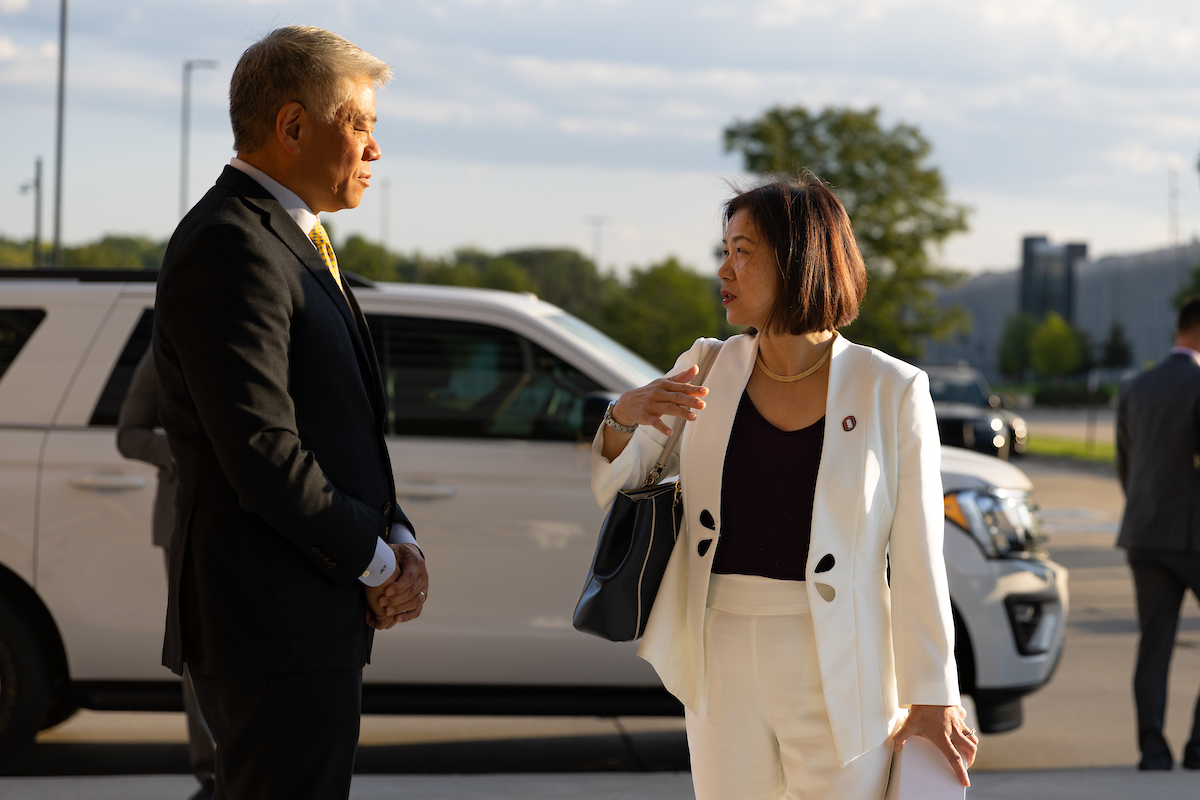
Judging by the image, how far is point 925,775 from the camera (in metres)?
2.48

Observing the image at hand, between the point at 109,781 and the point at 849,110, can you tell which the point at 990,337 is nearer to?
the point at 849,110

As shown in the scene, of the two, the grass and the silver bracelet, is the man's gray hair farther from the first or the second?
the grass

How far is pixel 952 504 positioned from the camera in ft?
16.4

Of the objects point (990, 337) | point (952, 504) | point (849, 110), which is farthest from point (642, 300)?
point (990, 337)

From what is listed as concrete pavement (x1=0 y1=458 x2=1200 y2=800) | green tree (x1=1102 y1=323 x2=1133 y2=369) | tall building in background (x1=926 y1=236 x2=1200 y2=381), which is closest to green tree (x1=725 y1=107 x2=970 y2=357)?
concrete pavement (x1=0 y1=458 x2=1200 y2=800)

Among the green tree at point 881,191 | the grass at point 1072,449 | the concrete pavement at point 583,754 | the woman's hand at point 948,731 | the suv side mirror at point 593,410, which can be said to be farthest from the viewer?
the green tree at point 881,191

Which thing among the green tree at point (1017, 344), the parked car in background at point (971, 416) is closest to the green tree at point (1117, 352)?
the green tree at point (1017, 344)

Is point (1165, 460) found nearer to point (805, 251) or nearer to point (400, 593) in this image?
point (805, 251)

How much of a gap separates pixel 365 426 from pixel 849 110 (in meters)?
37.6

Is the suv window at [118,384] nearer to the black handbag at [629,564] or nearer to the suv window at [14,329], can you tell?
the suv window at [14,329]

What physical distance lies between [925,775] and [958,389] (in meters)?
22.0

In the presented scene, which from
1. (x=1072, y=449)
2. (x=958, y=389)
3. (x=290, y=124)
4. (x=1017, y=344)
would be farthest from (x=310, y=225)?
(x=1017, y=344)

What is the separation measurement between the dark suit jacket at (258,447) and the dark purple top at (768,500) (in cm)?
79

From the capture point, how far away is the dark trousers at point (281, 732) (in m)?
2.09
